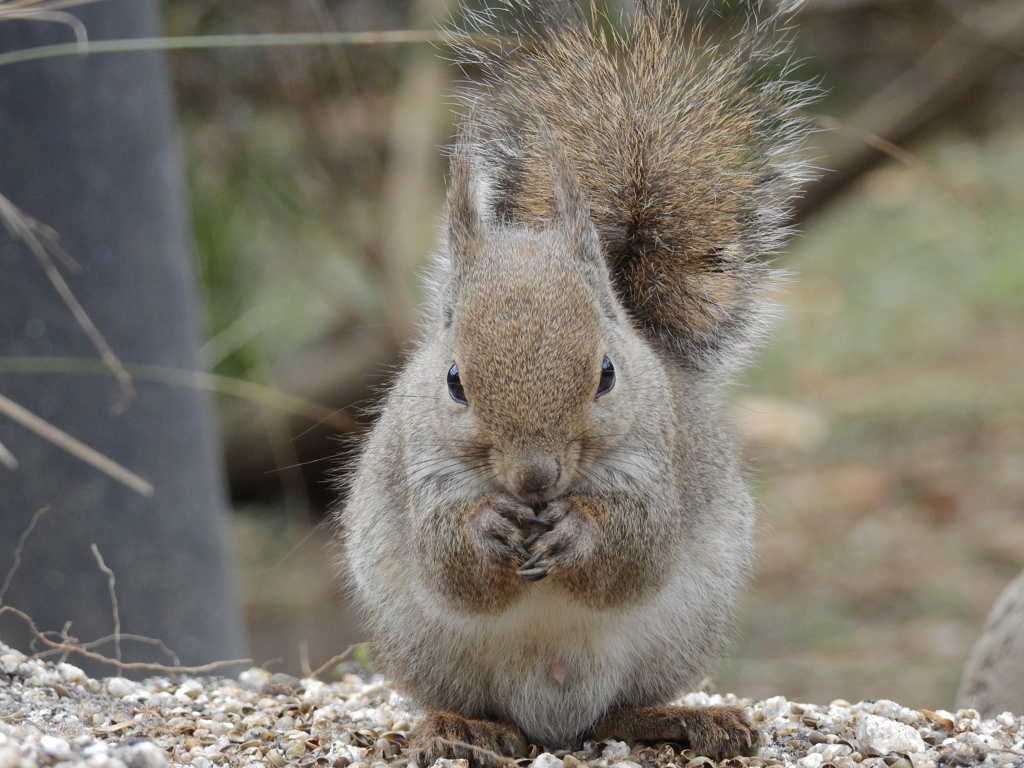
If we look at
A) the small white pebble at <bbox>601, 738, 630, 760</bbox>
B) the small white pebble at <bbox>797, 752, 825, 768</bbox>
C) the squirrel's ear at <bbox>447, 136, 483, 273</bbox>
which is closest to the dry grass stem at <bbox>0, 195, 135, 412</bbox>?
the squirrel's ear at <bbox>447, 136, 483, 273</bbox>

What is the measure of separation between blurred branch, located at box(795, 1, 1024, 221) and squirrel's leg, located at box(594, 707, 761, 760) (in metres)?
4.23

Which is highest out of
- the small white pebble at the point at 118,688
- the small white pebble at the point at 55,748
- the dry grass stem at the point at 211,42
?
the dry grass stem at the point at 211,42

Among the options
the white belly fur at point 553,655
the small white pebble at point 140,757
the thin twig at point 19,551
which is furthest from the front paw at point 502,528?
the thin twig at point 19,551

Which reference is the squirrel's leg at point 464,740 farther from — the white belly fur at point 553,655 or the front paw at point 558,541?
the front paw at point 558,541

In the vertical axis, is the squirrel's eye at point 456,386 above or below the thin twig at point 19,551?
above

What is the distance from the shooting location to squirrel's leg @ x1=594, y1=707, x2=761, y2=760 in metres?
2.70

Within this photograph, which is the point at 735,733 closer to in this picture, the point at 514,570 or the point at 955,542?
the point at 514,570

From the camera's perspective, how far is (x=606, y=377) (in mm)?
2525

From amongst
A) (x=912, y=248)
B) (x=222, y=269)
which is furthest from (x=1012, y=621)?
(x=912, y=248)

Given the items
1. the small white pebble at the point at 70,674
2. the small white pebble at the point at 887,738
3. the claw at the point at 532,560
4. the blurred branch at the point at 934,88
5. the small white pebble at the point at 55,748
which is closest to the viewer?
the small white pebble at the point at 55,748

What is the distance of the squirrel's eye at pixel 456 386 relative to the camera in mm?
2516

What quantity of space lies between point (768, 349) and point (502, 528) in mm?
4621

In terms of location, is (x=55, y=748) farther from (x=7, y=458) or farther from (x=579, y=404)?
(x=579, y=404)

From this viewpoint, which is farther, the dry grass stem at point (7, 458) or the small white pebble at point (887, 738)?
the small white pebble at point (887, 738)
